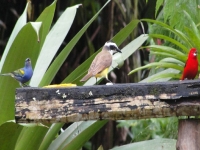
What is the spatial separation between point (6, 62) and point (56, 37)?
74cm

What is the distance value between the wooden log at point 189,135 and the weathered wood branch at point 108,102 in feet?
0.44

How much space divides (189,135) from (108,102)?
375 mm

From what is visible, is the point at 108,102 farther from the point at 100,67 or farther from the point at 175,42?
the point at 175,42

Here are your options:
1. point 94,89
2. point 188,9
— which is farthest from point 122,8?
point 94,89

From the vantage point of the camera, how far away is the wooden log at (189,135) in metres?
2.16

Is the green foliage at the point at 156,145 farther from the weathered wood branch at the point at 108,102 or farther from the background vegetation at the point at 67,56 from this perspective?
the weathered wood branch at the point at 108,102

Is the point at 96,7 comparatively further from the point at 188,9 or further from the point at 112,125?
the point at 188,9

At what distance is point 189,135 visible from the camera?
2168mm

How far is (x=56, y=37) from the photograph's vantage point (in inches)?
152

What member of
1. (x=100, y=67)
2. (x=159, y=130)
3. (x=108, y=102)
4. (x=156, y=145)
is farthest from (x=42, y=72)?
(x=108, y=102)

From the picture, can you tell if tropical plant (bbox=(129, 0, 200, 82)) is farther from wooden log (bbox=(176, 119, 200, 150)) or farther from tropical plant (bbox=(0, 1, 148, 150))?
wooden log (bbox=(176, 119, 200, 150))

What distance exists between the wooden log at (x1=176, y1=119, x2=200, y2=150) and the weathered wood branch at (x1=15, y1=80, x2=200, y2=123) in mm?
134

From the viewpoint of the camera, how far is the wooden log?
216 cm

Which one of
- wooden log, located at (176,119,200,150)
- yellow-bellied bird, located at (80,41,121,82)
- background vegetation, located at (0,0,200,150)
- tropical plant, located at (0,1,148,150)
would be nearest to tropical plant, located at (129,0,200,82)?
background vegetation, located at (0,0,200,150)
